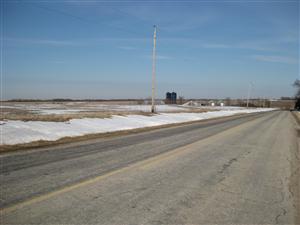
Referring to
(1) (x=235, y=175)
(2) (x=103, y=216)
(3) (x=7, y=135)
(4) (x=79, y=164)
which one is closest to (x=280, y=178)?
(1) (x=235, y=175)

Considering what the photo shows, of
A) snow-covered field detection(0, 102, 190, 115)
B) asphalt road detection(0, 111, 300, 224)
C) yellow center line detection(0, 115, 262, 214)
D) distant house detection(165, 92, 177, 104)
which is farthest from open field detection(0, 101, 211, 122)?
distant house detection(165, 92, 177, 104)

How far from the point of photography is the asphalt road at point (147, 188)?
3.94 m

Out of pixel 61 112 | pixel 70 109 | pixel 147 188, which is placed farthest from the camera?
pixel 70 109

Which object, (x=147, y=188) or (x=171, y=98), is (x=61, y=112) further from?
(x=171, y=98)

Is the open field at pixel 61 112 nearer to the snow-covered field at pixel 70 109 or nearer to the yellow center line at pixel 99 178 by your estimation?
the snow-covered field at pixel 70 109

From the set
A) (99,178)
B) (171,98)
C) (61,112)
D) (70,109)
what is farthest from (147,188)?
(171,98)

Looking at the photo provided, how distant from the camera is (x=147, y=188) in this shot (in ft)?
17.1

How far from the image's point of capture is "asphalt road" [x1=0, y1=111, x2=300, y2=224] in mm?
3943

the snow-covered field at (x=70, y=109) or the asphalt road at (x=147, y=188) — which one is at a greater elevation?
the asphalt road at (x=147, y=188)

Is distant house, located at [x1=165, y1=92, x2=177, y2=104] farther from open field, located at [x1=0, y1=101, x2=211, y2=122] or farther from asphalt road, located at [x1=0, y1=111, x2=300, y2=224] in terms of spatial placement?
asphalt road, located at [x1=0, y1=111, x2=300, y2=224]

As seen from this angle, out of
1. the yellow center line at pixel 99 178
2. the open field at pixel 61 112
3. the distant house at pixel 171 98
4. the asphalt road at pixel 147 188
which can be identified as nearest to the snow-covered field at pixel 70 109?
the open field at pixel 61 112

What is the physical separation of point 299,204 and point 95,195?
11.6ft

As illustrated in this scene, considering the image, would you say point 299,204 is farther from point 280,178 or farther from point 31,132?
point 31,132

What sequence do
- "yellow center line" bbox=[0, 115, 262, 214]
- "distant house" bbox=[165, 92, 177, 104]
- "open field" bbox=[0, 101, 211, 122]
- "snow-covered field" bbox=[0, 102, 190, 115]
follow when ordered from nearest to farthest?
"yellow center line" bbox=[0, 115, 262, 214]
"open field" bbox=[0, 101, 211, 122]
"snow-covered field" bbox=[0, 102, 190, 115]
"distant house" bbox=[165, 92, 177, 104]
